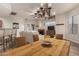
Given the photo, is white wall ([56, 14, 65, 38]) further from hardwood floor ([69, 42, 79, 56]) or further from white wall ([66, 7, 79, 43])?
hardwood floor ([69, 42, 79, 56])

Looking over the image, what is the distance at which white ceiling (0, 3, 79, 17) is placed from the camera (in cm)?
188

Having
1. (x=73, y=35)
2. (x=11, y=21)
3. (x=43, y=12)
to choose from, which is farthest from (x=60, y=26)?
(x=11, y=21)

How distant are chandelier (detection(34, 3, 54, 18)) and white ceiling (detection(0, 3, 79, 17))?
0.09 meters

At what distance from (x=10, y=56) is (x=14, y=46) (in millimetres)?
199

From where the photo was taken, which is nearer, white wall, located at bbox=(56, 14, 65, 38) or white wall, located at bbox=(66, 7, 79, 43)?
white wall, located at bbox=(66, 7, 79, 43)

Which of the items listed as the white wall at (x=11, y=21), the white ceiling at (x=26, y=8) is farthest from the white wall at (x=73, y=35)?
the white wall at (x=11, y=21)

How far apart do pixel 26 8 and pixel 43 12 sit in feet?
1.58

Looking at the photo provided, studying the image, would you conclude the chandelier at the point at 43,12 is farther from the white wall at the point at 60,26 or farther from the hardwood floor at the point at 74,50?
the hardwood floor at the point at 74,50

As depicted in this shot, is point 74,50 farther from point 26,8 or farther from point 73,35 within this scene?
point 26,8

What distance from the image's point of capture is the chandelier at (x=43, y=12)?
79.6 inches

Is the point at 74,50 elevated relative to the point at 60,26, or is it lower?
lower

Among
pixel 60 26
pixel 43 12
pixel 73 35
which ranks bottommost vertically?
pixel 73 35

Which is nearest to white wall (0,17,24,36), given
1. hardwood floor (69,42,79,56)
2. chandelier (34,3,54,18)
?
chandelier (34,3,54,18)

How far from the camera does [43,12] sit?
2.31 metres
